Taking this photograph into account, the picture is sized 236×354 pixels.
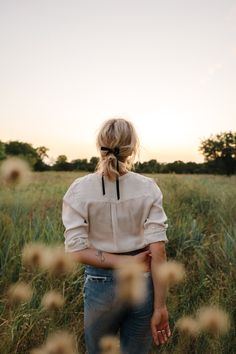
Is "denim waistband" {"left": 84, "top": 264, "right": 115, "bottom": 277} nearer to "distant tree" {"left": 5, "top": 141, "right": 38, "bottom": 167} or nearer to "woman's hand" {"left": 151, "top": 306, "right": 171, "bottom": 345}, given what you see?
"woman's hand" {"left": 151, "top": 306, "right": 171, "bottom": 345}

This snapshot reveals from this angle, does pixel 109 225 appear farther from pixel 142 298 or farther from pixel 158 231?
pixel 142 298

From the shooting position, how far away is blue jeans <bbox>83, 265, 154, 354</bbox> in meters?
1.87

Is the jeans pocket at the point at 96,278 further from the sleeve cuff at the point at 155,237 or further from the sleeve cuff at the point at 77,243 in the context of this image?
the sleeve cuff at the point at 155,237

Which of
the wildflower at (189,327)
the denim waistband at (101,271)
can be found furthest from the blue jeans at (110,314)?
the wildflower at (189,327)

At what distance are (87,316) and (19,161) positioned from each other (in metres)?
0.87

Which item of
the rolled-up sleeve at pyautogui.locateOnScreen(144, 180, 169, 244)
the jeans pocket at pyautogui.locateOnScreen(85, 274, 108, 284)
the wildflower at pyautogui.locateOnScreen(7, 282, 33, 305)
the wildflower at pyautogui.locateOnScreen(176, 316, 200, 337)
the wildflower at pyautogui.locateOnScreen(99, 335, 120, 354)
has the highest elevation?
the rolled-up sleeve at pyautogui.locateOnScreen(144, 180, 169, 244)

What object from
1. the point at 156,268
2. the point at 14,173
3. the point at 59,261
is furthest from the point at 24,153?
the point at 156,268

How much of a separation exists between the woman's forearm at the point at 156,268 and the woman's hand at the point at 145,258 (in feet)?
0.11

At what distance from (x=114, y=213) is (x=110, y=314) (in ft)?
1.64

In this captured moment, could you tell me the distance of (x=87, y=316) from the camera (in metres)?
1.95

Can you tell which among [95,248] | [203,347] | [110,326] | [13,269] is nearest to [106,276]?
[95,248]

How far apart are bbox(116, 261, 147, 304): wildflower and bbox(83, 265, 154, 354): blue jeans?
0.03 metres

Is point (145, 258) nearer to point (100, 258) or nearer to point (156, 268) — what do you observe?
point (156, 268)

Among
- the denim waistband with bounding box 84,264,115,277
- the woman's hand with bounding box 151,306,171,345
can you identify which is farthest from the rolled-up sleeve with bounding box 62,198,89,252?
the woman's hand with bounding box 151,306,171,345
